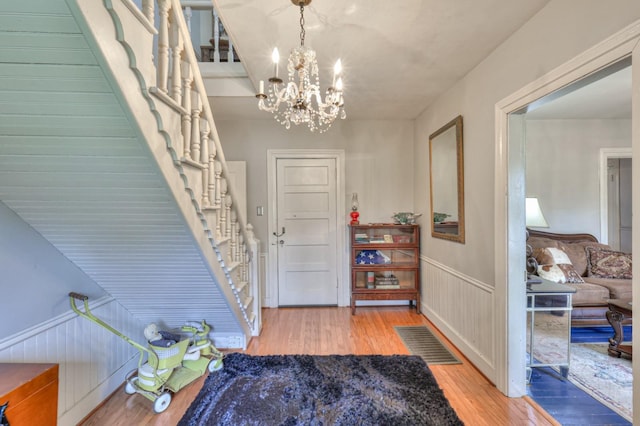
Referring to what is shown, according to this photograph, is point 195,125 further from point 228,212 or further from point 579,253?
point 579,253

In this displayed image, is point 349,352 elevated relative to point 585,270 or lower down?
lower down

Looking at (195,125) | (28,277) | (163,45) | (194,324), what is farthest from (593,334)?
(28,277)

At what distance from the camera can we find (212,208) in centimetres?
165

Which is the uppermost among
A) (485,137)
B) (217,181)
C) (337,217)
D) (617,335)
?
(485,137)

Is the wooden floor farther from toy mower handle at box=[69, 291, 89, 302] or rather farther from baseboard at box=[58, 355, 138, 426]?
toy mower handle at box=[69, 291, 89, 302]

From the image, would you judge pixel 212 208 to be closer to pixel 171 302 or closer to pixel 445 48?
pixel 171 302

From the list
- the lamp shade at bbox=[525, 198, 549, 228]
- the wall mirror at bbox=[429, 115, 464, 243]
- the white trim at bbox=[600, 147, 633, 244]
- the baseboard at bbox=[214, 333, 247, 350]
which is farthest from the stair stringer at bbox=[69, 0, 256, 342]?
the white trim at bbox=[600, 147, 633, 244]

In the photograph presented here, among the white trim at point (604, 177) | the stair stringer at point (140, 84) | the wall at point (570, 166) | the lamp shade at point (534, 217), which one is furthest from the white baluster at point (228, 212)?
the white trim at point (604, 177)

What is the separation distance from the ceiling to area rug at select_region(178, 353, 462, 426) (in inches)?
95.6

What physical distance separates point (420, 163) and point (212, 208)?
111 inches

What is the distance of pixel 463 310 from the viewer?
2643 mm

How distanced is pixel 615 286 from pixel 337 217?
3.06 metres

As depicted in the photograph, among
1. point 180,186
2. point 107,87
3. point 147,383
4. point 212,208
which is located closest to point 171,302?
point 147,383

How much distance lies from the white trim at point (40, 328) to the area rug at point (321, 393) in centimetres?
92
